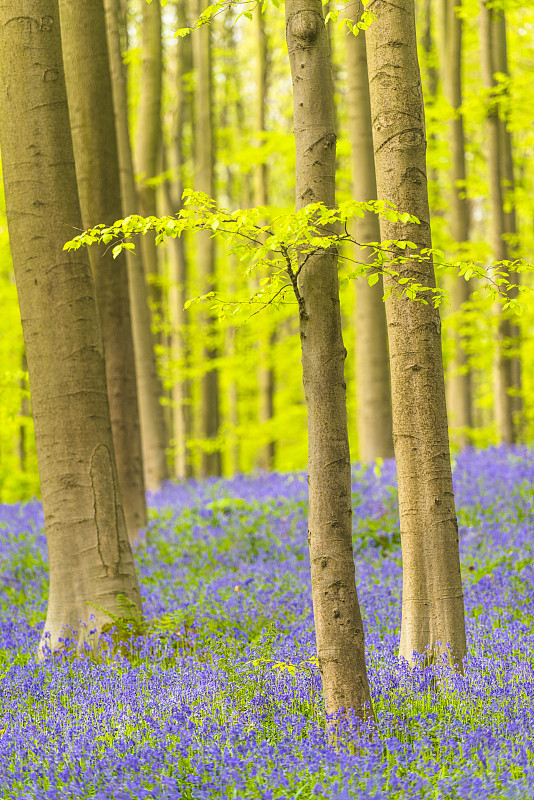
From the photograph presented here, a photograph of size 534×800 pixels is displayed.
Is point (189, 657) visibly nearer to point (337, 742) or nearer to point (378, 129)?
point (337, 742)

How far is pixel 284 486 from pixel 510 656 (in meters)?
6.62

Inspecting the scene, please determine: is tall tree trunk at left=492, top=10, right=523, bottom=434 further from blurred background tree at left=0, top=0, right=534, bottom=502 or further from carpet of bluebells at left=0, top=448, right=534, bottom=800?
carpet of bluebells at left=0, top=448, right=534, bottom=800

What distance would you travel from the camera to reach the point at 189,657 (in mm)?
4867

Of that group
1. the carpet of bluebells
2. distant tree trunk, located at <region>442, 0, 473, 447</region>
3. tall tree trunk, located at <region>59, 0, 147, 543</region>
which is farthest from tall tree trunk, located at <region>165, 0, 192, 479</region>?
the carpet of bluebells

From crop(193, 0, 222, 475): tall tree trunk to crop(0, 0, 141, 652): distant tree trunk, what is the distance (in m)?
10.1

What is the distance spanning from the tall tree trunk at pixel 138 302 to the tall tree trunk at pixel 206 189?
3091 millimetres

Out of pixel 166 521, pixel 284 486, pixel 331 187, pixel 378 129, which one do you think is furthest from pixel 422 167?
pixel 284 486

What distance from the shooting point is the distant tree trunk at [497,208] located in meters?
13.6

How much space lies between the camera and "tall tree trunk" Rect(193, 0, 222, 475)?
52.6ft

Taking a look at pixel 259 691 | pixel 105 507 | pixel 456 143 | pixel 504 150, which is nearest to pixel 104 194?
pixel 105 507

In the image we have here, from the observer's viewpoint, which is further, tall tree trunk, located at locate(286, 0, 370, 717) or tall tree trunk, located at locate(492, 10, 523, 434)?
tall tree trunk, located at locate(492, 10, 523, 434)

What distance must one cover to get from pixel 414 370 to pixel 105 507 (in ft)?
8.43

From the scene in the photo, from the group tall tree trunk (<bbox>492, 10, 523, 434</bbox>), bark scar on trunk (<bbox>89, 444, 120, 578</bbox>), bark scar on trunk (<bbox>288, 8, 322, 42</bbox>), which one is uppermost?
tall tree trunk (<bbox>492, 10, 523, 434</bbox>)

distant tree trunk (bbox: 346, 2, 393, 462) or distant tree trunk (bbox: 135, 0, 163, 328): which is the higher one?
A: distant tree trunk (bbox: 135, 0, 163, 328)
